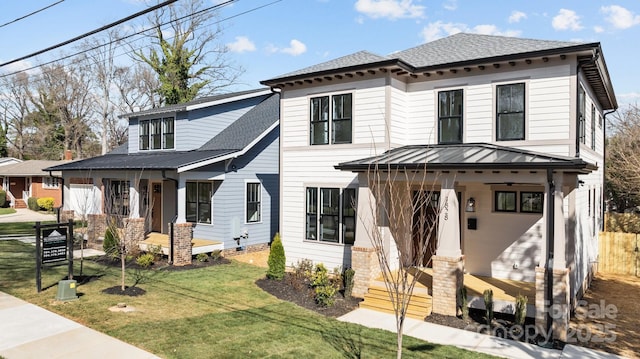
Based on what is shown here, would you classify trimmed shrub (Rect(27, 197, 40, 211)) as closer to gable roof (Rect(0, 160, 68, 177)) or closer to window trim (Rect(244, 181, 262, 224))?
gable roof (Rect(0, 160, 68, 177))

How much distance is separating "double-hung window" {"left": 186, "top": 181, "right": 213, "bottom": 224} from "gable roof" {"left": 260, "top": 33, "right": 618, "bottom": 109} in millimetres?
6442

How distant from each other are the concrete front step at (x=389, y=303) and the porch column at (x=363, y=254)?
338mm

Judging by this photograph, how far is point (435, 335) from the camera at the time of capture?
31.9ft

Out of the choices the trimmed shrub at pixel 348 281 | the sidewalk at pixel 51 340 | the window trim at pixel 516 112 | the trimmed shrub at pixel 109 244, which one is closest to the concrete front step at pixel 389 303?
the trimmed shrub at pixel 348 281

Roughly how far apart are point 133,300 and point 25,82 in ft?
173

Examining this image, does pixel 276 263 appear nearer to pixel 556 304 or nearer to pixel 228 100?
pixel 556 304

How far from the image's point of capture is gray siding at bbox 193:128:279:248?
754 inches

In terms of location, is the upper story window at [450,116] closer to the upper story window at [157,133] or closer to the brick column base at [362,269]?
the brick column base at [362,269]

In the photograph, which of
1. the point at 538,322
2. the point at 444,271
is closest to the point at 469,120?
the point at 444,271

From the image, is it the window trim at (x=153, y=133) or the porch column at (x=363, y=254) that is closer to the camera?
the porch column at (x=363, y=254)

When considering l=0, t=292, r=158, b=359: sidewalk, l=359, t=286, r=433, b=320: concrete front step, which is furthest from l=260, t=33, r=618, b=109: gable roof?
l=0, t=292, r=158, b=359: sidewalk

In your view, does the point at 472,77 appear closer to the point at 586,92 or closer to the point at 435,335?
the point at 586,92

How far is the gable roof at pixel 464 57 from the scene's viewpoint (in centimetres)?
1160

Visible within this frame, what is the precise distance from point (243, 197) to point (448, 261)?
36.2 ft
